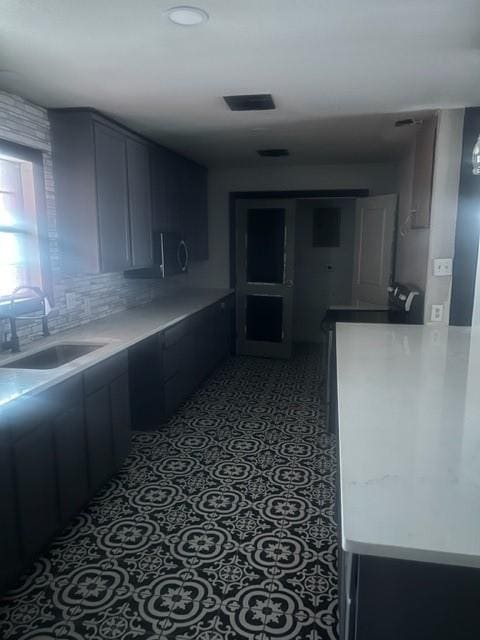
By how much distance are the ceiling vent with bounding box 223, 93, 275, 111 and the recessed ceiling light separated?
978mm

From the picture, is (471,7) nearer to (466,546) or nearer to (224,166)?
(466,546)

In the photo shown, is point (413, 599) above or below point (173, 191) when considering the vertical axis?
below

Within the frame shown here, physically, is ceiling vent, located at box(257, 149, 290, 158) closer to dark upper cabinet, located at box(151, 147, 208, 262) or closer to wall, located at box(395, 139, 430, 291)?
dark upper cabinet, located at box(151, 147, 208, 262)

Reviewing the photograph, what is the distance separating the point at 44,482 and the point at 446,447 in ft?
5.60

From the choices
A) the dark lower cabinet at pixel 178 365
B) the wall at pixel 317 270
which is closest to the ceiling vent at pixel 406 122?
the dark lower cabinet at pixel 178 365

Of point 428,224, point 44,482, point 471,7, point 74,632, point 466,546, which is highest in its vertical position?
point 471,7

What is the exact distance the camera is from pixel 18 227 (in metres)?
2.80

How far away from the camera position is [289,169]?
211 inches

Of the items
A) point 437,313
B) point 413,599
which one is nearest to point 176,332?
point 437,313

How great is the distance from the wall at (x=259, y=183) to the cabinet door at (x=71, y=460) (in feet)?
11.7

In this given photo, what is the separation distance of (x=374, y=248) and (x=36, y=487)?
398 centimetres

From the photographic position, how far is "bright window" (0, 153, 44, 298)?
273 cm

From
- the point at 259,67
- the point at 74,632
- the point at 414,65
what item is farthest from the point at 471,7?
the point at 74,632

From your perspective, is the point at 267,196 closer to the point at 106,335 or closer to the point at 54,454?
the point at 106,335
